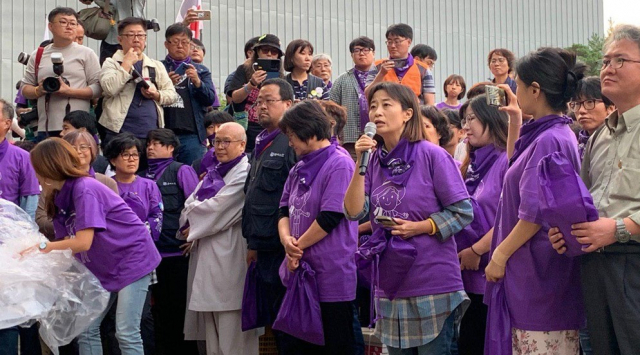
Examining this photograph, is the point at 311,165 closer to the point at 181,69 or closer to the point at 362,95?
the point at 362,95

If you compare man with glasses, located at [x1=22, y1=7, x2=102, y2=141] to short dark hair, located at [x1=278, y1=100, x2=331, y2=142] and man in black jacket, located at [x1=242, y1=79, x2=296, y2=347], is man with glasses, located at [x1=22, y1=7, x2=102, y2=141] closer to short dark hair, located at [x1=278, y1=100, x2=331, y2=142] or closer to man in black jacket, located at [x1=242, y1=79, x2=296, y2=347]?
man in black jacket, located at [x1=242, y1=79, x2=296, y2=347]

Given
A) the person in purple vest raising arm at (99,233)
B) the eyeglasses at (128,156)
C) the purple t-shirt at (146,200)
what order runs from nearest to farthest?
the person in purple vest raising arm at (99,233)
the purple t-shirt at (146,200)
the eyeglasses at (128,156)

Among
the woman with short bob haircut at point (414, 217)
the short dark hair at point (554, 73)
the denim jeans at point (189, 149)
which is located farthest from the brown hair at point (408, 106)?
the denim jeans at point (189, 149)

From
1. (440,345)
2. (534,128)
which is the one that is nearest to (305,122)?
(440,345)

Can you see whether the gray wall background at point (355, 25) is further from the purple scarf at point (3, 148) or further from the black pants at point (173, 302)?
the black pants at point (173, 302)

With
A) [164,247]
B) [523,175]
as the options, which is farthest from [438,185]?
[164,247]

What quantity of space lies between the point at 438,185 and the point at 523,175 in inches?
35.3

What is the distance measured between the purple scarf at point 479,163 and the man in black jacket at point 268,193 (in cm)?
147

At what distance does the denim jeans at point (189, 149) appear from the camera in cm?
976

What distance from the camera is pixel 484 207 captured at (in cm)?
611

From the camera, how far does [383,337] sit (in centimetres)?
545

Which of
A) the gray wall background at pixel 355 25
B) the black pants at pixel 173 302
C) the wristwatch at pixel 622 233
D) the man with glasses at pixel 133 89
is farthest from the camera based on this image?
the gray wall background at pixel 355 25

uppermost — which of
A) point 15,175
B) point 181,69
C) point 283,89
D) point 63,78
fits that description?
point 181,69

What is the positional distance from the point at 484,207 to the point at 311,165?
1.22 meters
